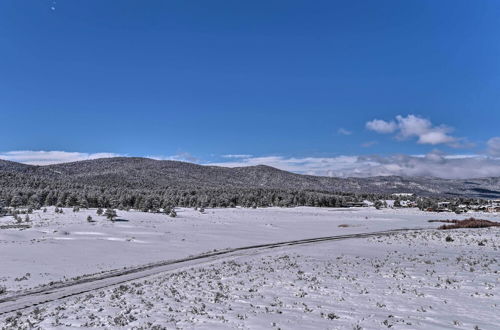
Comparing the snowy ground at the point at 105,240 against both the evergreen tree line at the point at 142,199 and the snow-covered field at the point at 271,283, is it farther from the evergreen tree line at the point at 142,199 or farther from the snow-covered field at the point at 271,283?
the evergreen tree line at the point at 142,199

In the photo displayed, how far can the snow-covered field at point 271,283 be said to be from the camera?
1616cm

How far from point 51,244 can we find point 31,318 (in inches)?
1209

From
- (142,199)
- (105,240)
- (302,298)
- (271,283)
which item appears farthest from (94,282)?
(142,199)

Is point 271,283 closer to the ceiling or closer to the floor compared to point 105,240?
A: closer to the ceiling

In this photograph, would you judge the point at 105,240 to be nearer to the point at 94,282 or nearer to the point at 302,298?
the point at 94,282

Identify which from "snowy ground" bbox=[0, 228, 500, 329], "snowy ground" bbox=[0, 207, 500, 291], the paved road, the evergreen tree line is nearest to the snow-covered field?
"snowy ground" bbox=[0, 228, 500, 329]

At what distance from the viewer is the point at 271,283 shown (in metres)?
24.3

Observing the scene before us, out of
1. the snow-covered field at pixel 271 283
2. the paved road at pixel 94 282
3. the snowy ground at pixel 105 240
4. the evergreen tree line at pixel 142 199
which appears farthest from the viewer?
the evergreen tree line at pixel 142 199

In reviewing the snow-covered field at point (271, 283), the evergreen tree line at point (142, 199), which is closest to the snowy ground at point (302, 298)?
the snow-covered field at point (271, 283)

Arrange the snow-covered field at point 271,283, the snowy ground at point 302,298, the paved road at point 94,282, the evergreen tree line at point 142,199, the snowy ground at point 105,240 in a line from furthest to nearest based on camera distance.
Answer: the evergreen tree line at point 142,199
the snowy ground at point 105,240
the paved road at point 94,282
the snow-covered field at point 271,283
the snowy ground at point 302,298

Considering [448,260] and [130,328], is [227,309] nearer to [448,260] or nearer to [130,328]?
[130,328]

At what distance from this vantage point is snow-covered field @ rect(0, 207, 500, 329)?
16.2m

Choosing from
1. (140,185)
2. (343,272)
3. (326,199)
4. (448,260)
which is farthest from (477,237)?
(140,185)

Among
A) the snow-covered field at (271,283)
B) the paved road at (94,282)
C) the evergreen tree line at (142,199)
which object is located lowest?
the paved road at (94,282)
